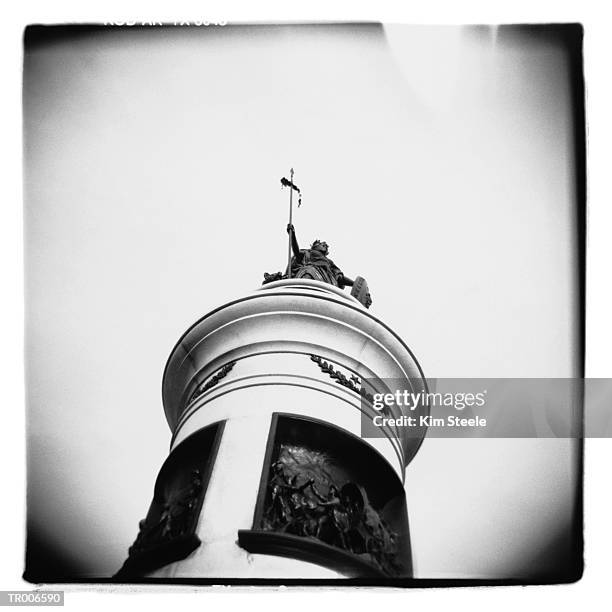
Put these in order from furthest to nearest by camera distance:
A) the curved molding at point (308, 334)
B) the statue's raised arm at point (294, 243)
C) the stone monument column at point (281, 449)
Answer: the statue's raised arm at point (294, 243), the curved molding at point (308, 334), the stone monument column at point (281, 449)

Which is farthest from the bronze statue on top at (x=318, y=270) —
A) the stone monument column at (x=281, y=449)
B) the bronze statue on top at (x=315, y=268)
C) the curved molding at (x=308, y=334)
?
the curved molding at (x=308, y=334)

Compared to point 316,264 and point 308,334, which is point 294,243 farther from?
point 308,334

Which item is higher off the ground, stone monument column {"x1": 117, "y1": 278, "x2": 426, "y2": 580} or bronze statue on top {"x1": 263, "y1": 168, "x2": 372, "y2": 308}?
bronze statue on top {"x1": 263, "y1": 168, "x2": 372, "y2": 308}

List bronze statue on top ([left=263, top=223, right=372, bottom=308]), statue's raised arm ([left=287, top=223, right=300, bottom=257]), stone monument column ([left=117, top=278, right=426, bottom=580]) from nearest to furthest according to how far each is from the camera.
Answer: stone monument column ([left=117, top=278, right=426, bottom=580])
bronze statue on top ([left=263, top=223, right=372, bottom=308])
statue's raised arm ([left=287, top=223, right=300, bottom=257])

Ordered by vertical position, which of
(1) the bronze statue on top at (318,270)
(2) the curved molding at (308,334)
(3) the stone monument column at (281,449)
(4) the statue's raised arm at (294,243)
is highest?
(4) the statue's raised arm at (294,243)

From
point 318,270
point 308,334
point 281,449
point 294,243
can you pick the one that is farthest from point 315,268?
point 281,449

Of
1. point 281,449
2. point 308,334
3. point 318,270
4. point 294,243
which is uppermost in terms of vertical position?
point 294,243

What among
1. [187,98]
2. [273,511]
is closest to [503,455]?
[273,511]

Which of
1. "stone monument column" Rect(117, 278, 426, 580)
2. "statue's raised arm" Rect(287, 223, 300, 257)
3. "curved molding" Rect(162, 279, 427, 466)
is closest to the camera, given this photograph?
"stone monument column" Rect(117, 278, 426, 580)

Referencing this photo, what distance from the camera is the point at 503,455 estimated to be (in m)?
12.9

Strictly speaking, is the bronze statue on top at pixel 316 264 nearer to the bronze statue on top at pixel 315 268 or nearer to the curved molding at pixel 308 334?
the bronze statue on top at pixel 315 268

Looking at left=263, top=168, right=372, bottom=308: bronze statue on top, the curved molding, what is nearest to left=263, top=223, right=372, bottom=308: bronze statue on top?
left=263, top=168, right=372, bottom=308: bronze statue on top

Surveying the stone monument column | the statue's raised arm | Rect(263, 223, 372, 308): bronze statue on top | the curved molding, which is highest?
the statue's raised arm

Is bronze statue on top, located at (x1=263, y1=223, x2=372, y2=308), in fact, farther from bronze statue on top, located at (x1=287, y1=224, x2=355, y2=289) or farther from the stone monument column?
the stone monument column
